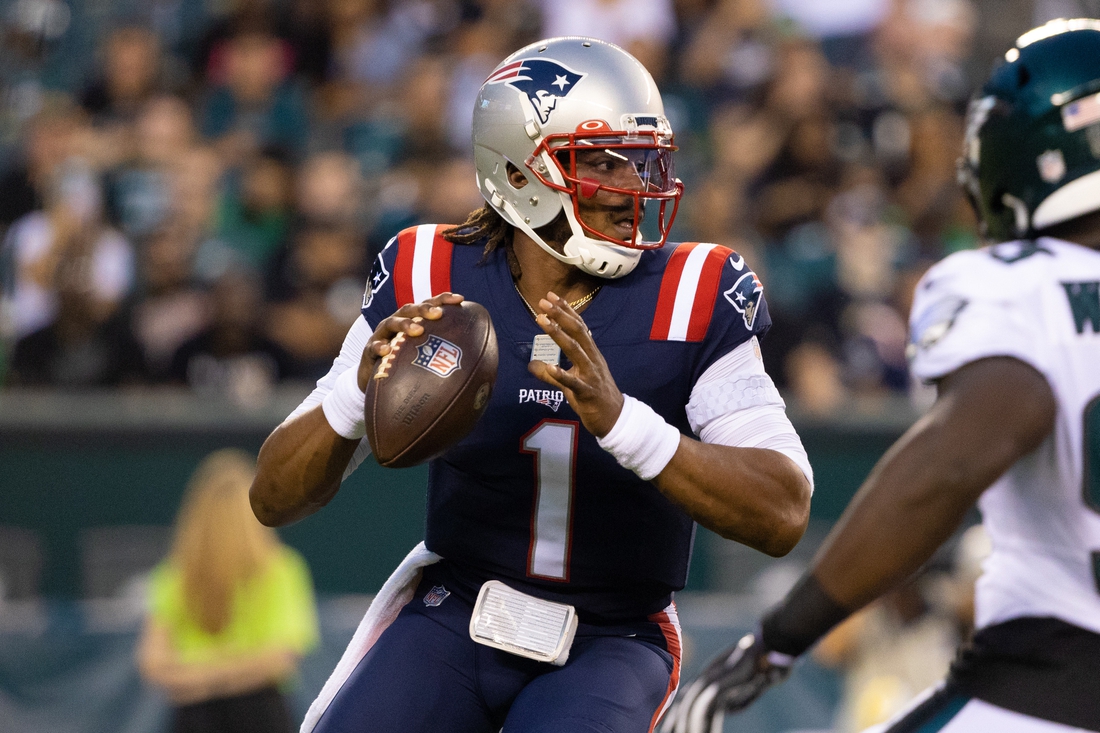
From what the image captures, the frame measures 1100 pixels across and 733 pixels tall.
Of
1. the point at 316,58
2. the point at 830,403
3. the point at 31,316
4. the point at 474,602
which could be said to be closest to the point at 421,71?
the point at 316,58

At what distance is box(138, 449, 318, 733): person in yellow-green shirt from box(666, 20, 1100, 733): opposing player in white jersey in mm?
3848

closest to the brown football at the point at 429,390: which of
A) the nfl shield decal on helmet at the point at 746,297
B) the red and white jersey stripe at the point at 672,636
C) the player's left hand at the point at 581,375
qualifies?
the player's left hand at the point at 581,375

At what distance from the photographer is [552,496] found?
2898 millimetres

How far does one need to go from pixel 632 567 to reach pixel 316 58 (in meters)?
6.83

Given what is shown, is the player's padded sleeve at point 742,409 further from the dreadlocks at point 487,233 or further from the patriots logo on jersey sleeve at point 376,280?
the patriots logo on jersey sleeve at point 376,280

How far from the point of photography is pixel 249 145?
833 cm

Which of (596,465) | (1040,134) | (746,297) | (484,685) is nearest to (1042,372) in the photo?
(1040,134)

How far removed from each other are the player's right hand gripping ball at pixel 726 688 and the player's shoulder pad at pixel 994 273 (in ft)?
2.14

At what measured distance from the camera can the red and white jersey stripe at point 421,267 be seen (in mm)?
3045

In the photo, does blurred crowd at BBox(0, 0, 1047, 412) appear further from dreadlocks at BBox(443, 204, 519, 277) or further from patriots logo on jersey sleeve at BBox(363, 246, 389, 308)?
patriots logo on jersey sleeve at BBox(363, 246, 389, 308)

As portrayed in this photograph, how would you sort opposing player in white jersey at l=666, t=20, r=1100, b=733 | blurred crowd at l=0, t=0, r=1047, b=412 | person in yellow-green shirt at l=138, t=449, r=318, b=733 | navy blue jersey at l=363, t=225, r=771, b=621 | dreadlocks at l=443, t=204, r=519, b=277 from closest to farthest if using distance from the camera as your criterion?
opposing player in white jersey at l=666, t=20, r=1100, b=733 → navy blue jersey at l=363, t=225, r=771, b=621 → dreadlocks at l=443, t=204, r=519, b=277 → person in yellow-green shirt at l=138, t=449, r=318, b=733 → blurred crowd at l=0, t=0, r=1047, b=412

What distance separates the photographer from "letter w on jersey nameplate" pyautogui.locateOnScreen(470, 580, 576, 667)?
9.09ft

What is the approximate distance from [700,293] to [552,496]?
53cm

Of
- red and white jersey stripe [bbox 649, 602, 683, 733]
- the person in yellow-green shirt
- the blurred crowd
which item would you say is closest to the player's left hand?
red and white jersey stripe [bbox 649, 602, 683, 733]
